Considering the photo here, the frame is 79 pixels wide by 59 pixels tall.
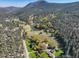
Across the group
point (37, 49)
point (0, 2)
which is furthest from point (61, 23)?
point (0, 2)

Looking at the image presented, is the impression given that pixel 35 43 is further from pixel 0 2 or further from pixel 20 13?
pixel 0 2

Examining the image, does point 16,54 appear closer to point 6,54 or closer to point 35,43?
point 6,54

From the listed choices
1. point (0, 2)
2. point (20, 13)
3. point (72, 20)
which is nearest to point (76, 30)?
point (72, 20)

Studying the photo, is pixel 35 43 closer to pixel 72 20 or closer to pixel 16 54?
pixel 16 54

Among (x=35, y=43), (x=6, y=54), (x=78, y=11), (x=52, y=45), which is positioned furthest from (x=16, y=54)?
(x=78, y=11)

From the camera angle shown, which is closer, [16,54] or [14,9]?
[16,54]

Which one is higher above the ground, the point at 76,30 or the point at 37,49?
the point at 76,30

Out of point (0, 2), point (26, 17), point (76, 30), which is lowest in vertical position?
point (76, 30)

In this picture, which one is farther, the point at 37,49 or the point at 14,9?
the point at 14,9

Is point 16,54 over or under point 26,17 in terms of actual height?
under
